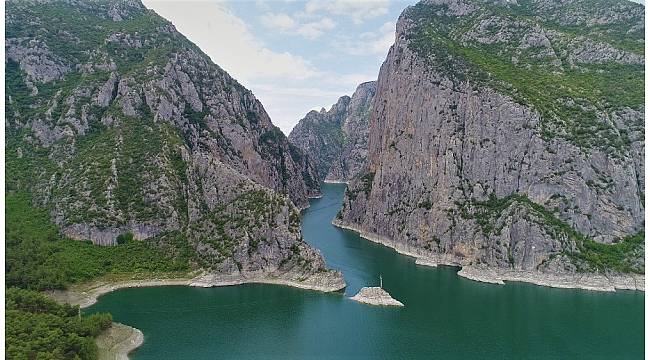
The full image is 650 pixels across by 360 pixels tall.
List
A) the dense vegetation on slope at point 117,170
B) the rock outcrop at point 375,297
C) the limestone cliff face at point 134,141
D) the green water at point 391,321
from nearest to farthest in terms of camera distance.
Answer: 1. the green water at point 391,321
2. the rock outcrop at point 375,297
3. the dense vegetation on slope at point 117,170
4. the limestone cliff face at point 134,141

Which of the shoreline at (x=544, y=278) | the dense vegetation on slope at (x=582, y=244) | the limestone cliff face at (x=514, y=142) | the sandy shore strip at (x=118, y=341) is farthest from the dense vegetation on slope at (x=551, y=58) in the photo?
the sandy shore strip at (x=118, y=341)

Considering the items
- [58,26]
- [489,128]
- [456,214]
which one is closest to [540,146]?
[489,128]

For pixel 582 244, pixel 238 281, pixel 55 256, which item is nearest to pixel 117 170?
pixel 55 256

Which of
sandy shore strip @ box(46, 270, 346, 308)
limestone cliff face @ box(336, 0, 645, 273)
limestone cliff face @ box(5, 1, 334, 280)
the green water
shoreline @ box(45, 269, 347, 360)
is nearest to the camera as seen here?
the green water

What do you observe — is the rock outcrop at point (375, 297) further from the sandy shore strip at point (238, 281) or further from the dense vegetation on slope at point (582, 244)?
the dense vegetation on slope at point (582, 244)

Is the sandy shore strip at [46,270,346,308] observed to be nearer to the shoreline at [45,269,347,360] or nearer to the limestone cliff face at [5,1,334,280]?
the shoreline at [45,269,347,360]

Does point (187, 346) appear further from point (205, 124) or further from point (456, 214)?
point (205, 124)

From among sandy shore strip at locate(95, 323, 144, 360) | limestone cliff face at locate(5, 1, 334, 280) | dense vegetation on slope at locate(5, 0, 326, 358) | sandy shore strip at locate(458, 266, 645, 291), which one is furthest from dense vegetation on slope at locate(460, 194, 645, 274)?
sandy shore strip at locate(95, 323, 144, 360)
